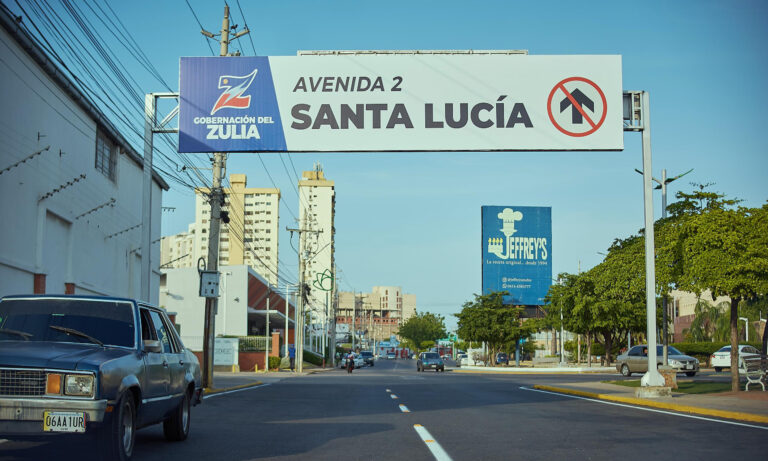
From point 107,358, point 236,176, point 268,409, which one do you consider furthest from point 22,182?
point 236,176

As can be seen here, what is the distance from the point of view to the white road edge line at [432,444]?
907 centimetres

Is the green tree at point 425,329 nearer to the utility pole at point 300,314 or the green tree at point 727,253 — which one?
the utility pole at point 300,314

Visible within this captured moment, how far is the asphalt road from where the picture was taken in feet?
30.4

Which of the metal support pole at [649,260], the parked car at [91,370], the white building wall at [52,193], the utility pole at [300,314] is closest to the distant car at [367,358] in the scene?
the utility pole at [300,314]

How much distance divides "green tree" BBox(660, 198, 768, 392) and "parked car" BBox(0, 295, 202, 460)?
1535cm

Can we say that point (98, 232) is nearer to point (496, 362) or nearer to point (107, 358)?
point (107, 358)

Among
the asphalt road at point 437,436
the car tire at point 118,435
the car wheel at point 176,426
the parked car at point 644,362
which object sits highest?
the car tire at point 118,435

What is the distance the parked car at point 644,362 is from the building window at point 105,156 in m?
25.9

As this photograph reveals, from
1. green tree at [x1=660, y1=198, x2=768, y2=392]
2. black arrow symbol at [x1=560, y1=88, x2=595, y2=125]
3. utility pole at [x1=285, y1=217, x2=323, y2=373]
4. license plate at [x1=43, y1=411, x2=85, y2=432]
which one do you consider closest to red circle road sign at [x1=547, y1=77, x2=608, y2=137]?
black arrow symbol at [x1=560, y1=88, x2=595, y2=125]

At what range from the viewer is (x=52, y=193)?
2602cm

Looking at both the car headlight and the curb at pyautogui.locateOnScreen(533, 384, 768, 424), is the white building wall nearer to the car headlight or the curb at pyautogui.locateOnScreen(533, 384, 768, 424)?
the car headlight

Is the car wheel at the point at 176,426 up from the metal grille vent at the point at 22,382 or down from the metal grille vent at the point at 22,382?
down

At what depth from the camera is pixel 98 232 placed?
107 feet

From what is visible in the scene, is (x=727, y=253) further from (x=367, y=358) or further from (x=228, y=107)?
(x=367, y=358)
